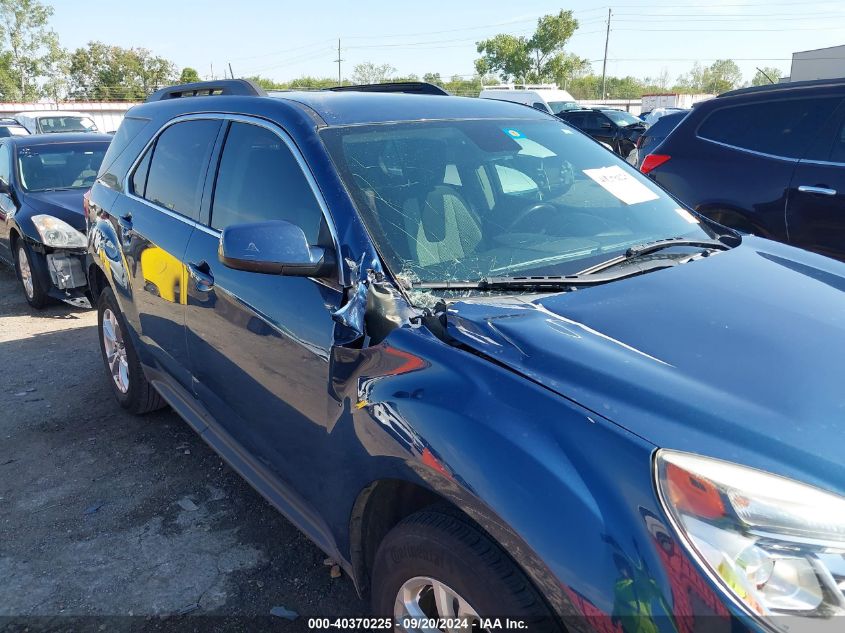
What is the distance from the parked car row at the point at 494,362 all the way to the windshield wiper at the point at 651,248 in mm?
13

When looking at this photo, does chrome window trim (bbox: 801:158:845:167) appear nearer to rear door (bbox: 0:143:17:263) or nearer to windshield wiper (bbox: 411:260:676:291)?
windshield wiper (bbox: 411:260:676:291)

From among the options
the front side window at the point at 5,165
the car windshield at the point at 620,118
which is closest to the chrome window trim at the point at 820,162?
the front side window at the point at 5,165

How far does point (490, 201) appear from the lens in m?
2.52

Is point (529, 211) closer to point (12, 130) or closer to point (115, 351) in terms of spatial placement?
point (115, 351)

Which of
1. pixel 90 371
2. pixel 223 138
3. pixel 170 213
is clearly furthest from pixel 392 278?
pixel 90 371

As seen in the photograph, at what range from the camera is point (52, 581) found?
2.74 metres

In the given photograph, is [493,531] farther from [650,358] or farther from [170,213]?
[170,213]

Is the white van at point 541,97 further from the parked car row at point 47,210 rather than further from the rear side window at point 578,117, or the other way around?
the parked car row at point 47,210

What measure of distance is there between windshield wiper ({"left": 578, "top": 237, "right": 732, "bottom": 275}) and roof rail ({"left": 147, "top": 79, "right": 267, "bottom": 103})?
5.26ft

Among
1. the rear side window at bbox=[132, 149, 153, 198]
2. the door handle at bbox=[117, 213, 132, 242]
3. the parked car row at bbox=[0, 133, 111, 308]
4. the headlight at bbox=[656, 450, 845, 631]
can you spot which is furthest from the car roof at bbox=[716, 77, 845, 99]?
the parked car row at bbox=[0, 133, 111, 308]

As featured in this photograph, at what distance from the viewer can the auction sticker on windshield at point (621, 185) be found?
2805 millimetres

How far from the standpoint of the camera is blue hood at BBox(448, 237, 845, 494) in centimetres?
140

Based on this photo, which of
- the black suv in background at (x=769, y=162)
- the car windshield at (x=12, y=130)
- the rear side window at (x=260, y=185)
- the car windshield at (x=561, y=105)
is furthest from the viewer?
the car windshield at (x=561, y=105)

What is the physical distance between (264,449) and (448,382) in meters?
1.15
